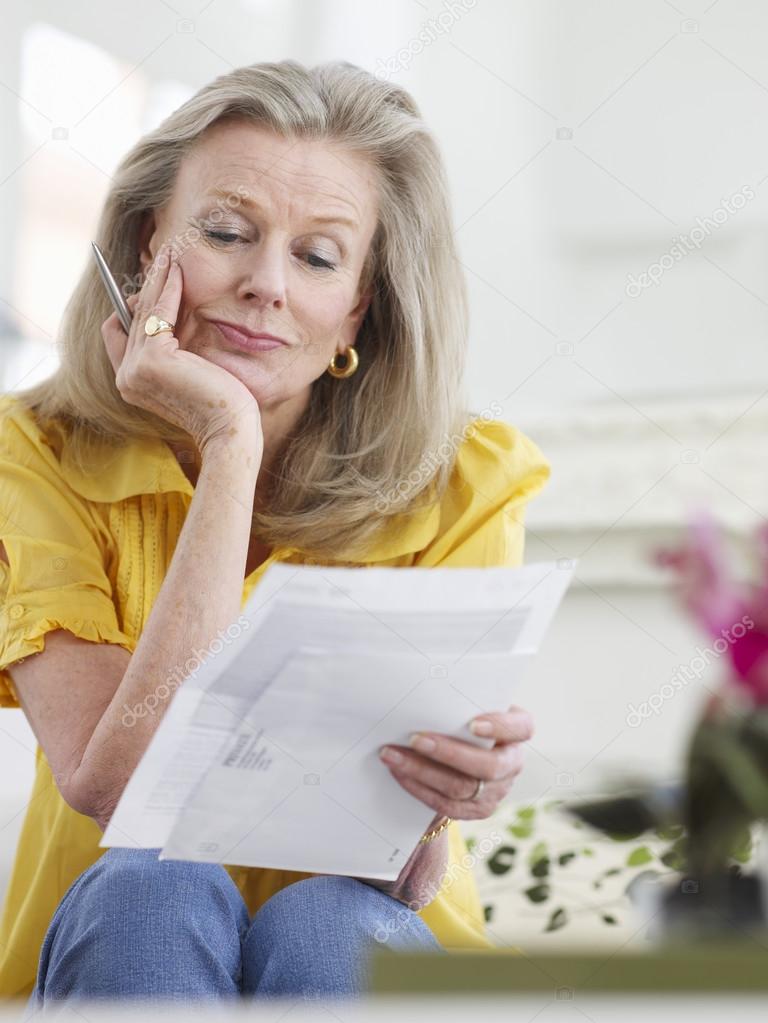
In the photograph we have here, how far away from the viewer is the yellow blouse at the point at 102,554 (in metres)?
1.23

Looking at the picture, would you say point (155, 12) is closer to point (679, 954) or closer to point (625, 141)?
point (625, 141)

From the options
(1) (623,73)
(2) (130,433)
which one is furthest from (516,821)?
(1) (623,73)

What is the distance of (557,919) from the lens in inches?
63.9

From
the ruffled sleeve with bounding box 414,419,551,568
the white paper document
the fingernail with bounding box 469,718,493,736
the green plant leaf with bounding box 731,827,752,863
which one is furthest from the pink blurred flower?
the ruffled sleeve with bounding box 414,419,551,568

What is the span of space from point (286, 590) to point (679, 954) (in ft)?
1.19

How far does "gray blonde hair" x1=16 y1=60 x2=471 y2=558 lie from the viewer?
4.42 ft

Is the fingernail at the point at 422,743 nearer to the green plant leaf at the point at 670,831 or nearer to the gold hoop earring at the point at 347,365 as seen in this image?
the green plant leaf at the point at 670,831

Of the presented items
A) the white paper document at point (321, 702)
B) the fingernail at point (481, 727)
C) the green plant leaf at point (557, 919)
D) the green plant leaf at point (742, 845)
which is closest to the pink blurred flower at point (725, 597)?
the green plant leaf at point (742, 845)

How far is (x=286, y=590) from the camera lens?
786 mm

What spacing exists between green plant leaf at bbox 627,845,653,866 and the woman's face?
82 centimetres

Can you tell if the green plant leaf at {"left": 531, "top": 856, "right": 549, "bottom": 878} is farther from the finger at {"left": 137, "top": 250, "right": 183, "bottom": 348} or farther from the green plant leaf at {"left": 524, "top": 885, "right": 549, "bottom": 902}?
the finger at {"left": 137, "top": 250, "right": 183, "bottom": 348}
